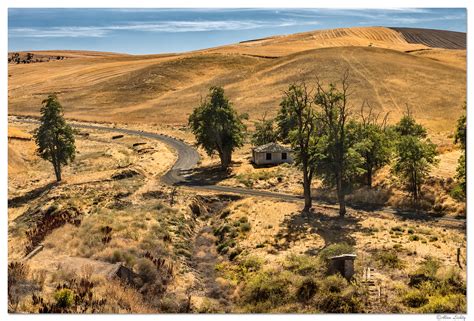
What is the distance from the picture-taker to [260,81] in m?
121

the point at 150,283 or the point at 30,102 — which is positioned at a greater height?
the point at 30,102

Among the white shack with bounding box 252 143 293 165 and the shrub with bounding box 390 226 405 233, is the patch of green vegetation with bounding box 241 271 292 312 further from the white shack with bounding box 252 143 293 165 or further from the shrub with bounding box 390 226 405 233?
the white shack with bounding box 252 143 293 165

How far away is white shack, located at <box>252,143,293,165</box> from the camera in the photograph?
55.0 meters

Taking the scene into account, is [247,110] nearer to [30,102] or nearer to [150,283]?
[30,102]

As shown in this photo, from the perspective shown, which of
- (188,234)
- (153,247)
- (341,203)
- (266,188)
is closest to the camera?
(153,247)

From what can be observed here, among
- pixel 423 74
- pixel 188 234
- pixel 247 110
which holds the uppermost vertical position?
pixel 423 74

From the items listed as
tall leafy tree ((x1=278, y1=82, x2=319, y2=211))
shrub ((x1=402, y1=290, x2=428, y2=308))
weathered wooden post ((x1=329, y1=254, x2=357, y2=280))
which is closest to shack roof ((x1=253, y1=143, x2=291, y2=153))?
tall leafy tree ((x1=278, y1=82, x2=319, y2=211))

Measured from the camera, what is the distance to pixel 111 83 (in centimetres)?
14225

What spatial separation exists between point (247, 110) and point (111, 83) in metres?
57.2

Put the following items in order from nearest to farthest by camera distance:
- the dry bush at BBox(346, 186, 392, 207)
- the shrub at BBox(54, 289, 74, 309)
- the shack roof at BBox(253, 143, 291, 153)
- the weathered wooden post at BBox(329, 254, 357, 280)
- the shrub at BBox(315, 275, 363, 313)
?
the shrub at BBox(54, 289, 74, 309)
the shrub at BBox(315, 275, 363, 313)
the weathered wooden post at BBox(329, 254, 357, 280)
the dry bush at BBox(346, 186, 392, 207)
the shack roof at BBox(253, 143, 291, 153)

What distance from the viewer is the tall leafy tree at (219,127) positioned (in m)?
53.8

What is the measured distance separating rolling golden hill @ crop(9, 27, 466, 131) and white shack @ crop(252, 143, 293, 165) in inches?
1450

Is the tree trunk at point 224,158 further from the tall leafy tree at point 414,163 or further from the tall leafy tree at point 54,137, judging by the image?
the tall leafy tree at point 414,163
